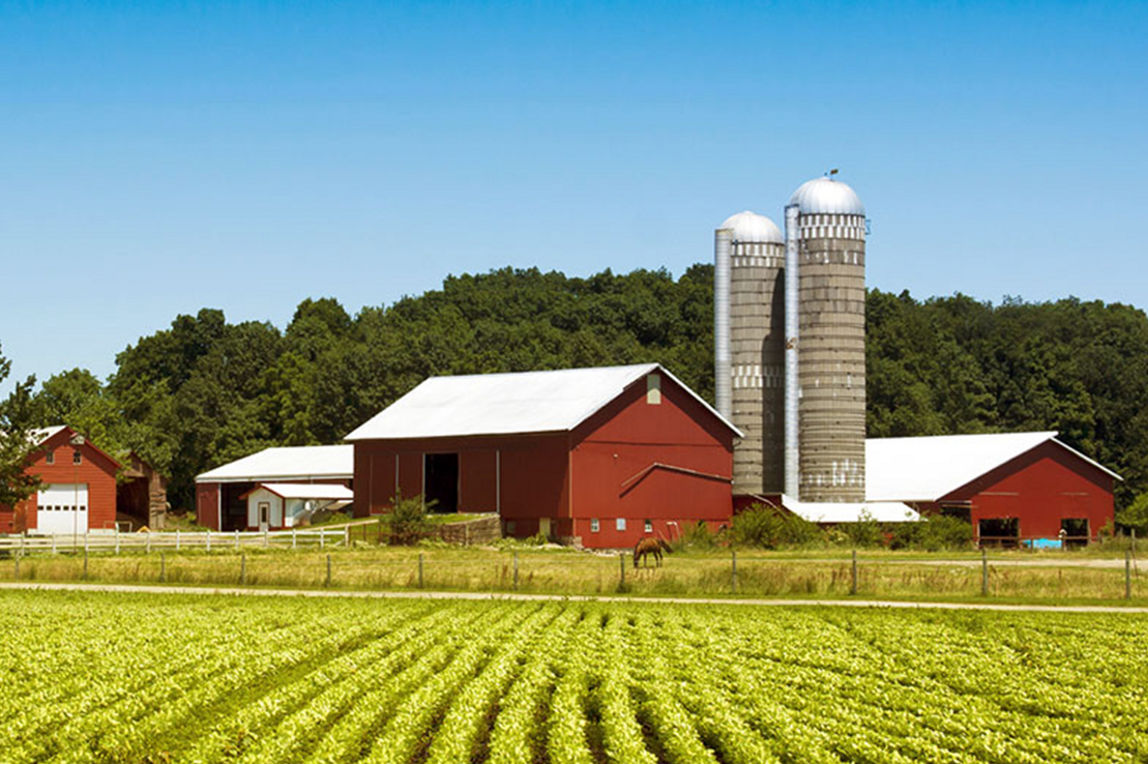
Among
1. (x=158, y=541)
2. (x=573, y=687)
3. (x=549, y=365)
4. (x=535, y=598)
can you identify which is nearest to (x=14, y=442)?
(x=158, y=541)

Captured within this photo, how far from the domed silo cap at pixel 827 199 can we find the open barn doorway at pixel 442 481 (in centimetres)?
2031

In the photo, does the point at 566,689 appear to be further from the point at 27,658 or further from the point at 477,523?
the point at 477,523

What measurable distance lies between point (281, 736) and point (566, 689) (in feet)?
14.6

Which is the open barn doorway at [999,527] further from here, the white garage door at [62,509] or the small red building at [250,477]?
the white garage door at [62,509]

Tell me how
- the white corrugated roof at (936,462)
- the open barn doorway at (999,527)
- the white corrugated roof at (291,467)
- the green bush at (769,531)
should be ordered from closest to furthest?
the green bush at (769,531)
the white corrugated roof at (936,462)
the open barn doorway at (999,527)
the white corrugated roof at (291,467)

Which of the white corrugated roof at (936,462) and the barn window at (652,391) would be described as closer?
the barn window at (652,391)

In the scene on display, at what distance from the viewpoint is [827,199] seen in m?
71.8

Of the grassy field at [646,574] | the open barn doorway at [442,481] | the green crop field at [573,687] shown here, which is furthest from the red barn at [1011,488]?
the green crop field at [573,687]

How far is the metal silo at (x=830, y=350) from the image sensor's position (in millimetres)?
70062

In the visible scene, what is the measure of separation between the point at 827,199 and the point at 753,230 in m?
4.00

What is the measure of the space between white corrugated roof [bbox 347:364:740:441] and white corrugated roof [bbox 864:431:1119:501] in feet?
26.3

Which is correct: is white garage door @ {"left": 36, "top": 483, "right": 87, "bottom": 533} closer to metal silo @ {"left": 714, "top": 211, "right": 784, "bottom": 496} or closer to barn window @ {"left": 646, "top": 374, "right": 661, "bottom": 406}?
barn window @ {"left": 646, "top": 374, "right": 661, "bottom": 406}

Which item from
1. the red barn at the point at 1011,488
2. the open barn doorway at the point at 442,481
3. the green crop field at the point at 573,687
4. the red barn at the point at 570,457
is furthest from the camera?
the open barn doorway at the point at 442,481

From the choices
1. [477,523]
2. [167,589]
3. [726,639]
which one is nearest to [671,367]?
[477,523]
